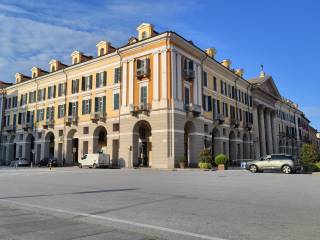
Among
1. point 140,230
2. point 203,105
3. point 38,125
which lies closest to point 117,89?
point 203,105

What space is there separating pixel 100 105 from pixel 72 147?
8.76m

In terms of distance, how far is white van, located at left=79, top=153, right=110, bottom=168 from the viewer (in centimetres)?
3836

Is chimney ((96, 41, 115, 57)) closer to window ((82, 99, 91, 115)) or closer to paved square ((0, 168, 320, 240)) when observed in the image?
window ((82, 99, 91, 115))

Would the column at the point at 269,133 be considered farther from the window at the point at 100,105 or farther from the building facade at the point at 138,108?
the window at the point at 100,105

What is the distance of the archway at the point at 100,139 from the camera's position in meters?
43.2

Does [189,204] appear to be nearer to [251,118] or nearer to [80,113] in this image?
[80,113]

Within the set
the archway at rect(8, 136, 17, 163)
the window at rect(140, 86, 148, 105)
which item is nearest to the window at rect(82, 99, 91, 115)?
the window at rect(140, 86, 148, 105)

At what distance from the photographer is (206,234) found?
5914mm

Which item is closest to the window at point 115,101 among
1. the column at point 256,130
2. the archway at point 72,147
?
the archway at point 72,147

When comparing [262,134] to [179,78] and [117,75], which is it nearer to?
Answer: [179,78]

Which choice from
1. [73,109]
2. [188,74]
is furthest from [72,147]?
[188,74]

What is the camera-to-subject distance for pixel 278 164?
27.1 m

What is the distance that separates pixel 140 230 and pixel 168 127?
2866cm

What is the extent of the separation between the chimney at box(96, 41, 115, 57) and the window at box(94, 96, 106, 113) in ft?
20.9
